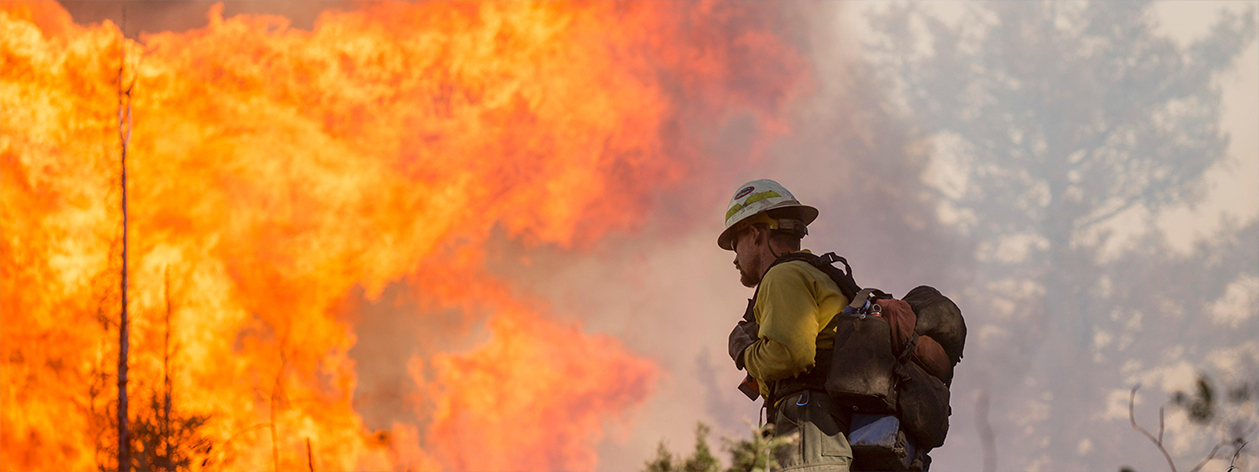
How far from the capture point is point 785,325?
5.71m

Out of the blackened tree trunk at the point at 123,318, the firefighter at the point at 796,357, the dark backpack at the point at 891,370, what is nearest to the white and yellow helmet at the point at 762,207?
the firefighter at the point at 796,357

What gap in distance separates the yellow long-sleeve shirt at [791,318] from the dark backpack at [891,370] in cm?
8

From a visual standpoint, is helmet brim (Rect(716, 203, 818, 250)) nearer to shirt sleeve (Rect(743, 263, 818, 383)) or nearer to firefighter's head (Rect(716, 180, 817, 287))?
firefighter's head (Rect(716, 180, 817, 287))

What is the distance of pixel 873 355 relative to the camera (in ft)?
18.6

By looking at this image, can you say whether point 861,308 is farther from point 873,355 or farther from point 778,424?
point 778,424

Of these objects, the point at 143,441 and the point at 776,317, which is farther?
the point at 143,441

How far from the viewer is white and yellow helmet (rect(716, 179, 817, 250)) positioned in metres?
6.73

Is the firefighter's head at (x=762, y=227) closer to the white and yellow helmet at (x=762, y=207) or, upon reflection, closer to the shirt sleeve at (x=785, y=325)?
the white and yellow helmet at (x=762, y=207)

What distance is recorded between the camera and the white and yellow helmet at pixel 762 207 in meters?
6.73

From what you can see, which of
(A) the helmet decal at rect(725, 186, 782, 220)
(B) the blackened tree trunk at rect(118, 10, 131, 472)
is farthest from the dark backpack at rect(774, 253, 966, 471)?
(B) the blackened tree trunk at rect(118, 10, 131, 472)

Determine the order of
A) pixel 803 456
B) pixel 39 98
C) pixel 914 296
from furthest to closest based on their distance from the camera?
pixel 39 98
pixel 914 296
pixel 803 456

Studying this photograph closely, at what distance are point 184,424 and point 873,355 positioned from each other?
18620 mm

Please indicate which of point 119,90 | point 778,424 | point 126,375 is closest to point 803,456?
point 778,424

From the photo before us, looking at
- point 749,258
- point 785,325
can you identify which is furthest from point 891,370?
point 749,258
